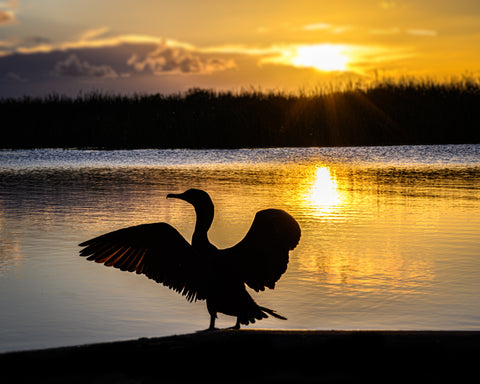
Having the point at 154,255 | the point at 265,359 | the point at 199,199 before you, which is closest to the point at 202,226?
the point at 199,199

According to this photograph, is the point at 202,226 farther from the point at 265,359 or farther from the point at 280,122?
the point at 280,122

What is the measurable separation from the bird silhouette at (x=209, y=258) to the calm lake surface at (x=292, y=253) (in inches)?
24.1

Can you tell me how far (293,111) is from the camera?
96.9 ft

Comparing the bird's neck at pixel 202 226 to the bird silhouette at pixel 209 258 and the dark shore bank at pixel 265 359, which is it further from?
the dark shore bank at pixel 265 359

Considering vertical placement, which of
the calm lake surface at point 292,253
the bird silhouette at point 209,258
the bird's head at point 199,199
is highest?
the bird's head at point 199,199

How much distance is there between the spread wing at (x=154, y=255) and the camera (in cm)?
444

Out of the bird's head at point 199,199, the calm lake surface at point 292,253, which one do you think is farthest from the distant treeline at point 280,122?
Result: the bird's head at point 199,199

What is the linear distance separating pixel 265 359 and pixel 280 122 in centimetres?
2603

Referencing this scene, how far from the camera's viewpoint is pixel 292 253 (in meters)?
7.65

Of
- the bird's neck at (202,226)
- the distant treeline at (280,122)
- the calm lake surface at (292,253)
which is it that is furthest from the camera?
the distant treeline at (280,122)

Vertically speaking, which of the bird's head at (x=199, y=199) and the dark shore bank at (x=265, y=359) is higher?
the bird's head at (x=199, y=199)

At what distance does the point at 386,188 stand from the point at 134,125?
1856cm

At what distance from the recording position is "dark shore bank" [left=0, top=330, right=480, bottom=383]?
Answer: 3184 millimetres

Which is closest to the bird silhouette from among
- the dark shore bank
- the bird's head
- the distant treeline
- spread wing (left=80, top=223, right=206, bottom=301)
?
spread wing (left=80, top=223, right=206, bottom=301)
